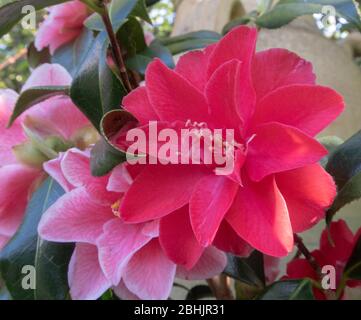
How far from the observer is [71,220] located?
0.40m

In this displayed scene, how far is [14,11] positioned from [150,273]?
0.25 metres

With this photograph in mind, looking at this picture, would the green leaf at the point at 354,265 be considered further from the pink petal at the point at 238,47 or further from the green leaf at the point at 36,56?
the green leaf at the point at 36,56

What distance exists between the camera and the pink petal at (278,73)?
1.24 ft

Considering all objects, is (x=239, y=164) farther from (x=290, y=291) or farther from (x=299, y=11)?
(x=299, y=11)

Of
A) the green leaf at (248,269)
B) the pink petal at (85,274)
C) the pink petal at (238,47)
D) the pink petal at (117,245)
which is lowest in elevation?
the green leaf at (248,269)

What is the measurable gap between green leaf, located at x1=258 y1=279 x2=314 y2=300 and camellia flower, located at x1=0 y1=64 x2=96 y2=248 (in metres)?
0.22

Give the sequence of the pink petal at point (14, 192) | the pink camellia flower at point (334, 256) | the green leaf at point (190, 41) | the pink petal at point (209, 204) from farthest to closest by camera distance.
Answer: the green leaf at point (190, 41), the pink camellia flower at point (334, 256), the pink petal at point (14, 192), the pink petal at point (209, 204)

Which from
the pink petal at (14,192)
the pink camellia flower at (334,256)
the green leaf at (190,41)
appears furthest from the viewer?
the green leaf at (190,41)

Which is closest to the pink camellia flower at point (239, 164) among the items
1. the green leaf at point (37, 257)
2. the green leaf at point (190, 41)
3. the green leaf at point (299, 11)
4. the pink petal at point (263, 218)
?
the pink petal at point (263, 218)

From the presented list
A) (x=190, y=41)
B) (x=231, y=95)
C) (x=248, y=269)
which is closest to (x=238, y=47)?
(x=231, y=95)

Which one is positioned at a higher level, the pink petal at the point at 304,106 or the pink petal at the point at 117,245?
the pink petal at the point at 304,106
